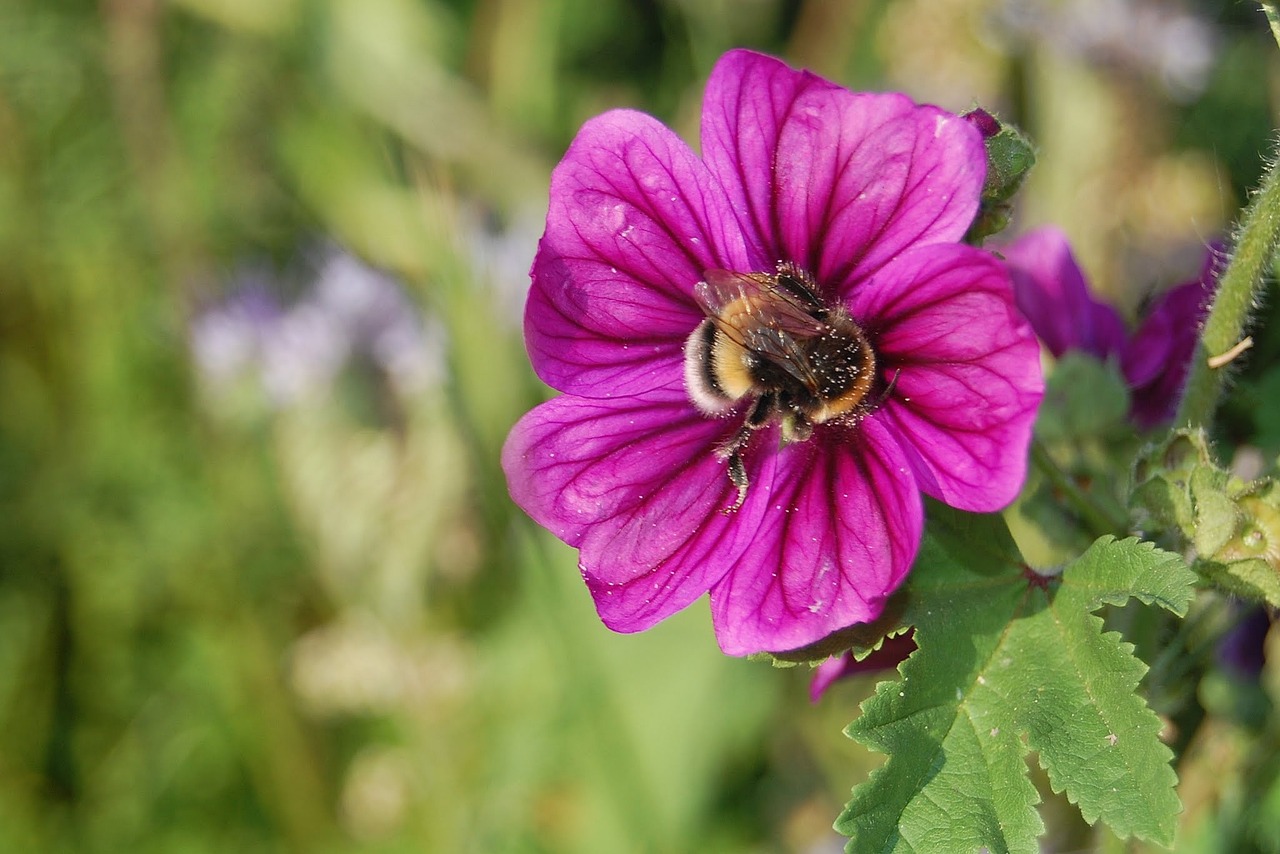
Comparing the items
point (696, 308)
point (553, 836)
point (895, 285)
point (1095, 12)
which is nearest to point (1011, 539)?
point (895, 285)

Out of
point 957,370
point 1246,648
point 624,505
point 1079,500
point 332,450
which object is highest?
point 957,370

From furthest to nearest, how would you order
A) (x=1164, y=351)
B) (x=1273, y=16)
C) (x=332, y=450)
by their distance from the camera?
(x=332, y=450) < (x=1164, y=351) < (x=1273, y=16)

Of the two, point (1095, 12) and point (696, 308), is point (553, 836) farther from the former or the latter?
point (1095, 12)

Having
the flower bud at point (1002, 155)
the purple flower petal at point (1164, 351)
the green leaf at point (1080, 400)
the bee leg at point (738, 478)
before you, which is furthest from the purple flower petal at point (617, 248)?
the purple flower petal at point (1164, 351)

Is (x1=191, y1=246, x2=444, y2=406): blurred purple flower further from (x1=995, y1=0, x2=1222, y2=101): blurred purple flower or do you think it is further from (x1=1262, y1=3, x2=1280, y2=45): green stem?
(x1=1262, y1=3, x2=1280, y2=45): green stem

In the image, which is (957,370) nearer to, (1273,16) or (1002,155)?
(1002,155)

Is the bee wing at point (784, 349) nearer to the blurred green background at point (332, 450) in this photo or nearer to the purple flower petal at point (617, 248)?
the purple flower petal at point (617, 248)

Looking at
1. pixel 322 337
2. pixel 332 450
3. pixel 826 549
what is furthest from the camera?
pixel 322 337

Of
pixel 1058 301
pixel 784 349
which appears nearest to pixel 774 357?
pixel 784 349
